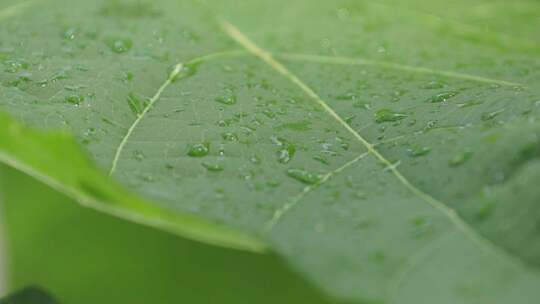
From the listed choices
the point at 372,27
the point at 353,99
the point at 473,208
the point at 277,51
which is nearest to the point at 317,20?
the point at 372,27

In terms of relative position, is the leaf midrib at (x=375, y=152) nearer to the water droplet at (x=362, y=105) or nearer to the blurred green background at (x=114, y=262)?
the water droplet at (x=362, y=105)

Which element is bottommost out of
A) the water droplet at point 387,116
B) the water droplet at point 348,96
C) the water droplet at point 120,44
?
the water droplet at point 348,96

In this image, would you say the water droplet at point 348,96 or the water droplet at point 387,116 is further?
the water droplet at point 348,96

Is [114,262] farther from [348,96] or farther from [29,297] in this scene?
[348,96]

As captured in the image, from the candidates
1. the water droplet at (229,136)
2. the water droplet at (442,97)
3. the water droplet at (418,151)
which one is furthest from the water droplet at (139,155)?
the water droplet at (442,97)

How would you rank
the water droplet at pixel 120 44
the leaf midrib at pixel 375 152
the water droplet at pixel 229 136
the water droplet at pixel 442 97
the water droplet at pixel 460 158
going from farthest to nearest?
the water droplet at pixel 120 44, the water droplet at pixel 442 97, the water droplet at pixel 229 136, the water droplet at pixel 460 158, the leaf midrib at pixel 375 152

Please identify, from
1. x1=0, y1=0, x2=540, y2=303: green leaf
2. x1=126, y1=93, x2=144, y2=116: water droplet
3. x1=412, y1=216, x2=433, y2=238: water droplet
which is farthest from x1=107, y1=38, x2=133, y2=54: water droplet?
x1=412, y1=216, x2=433, y2=238: water droplet

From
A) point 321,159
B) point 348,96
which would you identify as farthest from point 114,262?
point 321,159

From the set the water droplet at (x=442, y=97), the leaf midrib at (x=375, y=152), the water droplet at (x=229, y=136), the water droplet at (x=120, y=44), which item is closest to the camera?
the leaf midrib at (x=375, y=152)
